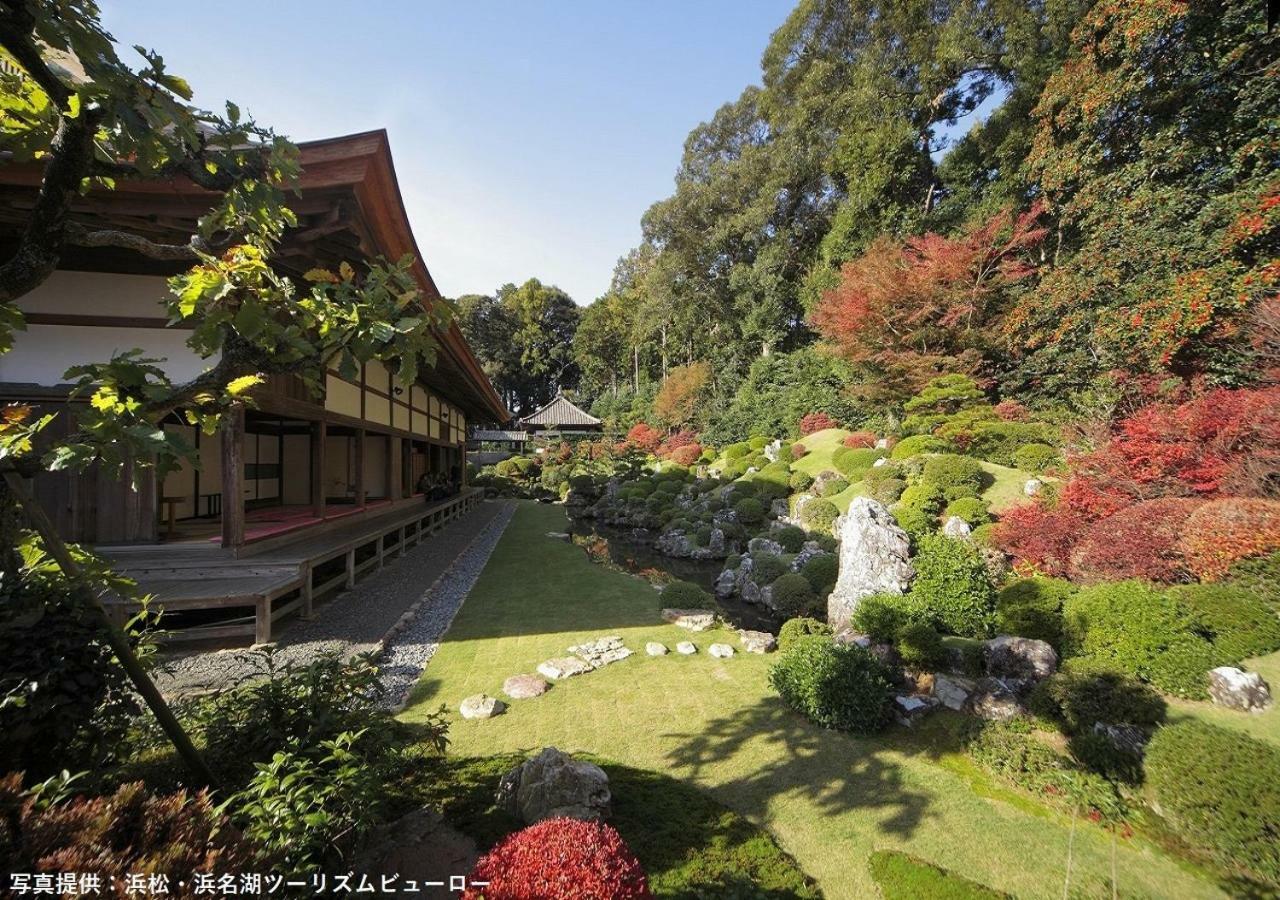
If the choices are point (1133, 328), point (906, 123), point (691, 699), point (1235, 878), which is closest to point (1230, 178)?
point (1133, 328)

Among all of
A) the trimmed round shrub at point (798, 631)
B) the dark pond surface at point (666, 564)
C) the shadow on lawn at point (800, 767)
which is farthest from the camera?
the dark pond surface at point (666, 564)

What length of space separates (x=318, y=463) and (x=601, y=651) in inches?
205

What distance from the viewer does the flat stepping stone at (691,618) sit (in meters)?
6.60

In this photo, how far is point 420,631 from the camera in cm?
613

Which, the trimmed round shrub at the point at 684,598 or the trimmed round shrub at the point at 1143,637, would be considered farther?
the trimmed round shrub at the point at 684,598

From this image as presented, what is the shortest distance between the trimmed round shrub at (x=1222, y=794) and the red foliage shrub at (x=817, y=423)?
15646mm

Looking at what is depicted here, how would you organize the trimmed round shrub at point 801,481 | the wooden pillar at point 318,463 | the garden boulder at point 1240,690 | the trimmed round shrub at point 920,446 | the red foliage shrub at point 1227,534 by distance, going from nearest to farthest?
1. the garden boulder at point 1240,690
2. the red foliage shrub at point 1227,534
3. the wooden pillar at point 318,463
4. the trimmed round shrub at point 920,446
5. the trimmed round shrub at point 801,481

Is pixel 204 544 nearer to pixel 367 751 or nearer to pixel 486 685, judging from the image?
pixel 486 685

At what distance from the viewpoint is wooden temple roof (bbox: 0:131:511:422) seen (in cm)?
443

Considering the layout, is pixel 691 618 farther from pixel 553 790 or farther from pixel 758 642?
pixel 553 790

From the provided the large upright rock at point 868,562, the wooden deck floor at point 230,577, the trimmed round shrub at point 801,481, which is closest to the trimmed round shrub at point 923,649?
the large upright rock at point 868,562

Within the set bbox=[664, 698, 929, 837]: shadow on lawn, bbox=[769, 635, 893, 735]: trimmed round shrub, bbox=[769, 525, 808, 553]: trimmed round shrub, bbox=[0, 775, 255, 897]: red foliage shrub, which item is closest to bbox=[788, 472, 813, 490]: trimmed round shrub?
bbox=[769, 525, 808, 553]: trimmed round shrub

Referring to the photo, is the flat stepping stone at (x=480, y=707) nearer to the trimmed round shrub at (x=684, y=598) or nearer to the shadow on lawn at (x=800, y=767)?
the shadow on lawn at (x=800, y=767)

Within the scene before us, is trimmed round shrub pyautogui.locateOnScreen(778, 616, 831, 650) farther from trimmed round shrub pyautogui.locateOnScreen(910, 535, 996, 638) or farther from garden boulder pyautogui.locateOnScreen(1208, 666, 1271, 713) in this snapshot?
garden boulder pyautogui.locateOnScreen(1208, 666, 1271, 713)
